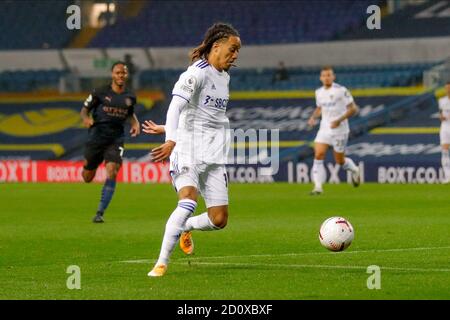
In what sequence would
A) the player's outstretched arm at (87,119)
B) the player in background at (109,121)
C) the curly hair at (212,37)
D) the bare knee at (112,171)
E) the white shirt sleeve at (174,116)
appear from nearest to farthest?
1. the white shirt sleeve at (174,116)
2. the curly hair at (212,37)
3. the bare knee at (112,171)
4. the player in background at (109,121)
5. the player's outstretched arm at (87,119)

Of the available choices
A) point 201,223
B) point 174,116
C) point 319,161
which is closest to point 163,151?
point 174,116

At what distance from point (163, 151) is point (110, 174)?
7643 mm

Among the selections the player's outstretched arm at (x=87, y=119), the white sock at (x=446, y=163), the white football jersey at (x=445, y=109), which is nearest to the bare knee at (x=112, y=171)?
the player's outstretched arm at (x=87, y=119)

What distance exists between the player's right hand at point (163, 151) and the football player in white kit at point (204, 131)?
0.99 ft

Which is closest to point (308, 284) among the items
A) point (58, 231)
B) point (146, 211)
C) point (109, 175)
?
point (58, 231)

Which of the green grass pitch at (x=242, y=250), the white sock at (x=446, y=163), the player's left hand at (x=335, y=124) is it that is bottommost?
the green grass pitch at (x=242, y=250)

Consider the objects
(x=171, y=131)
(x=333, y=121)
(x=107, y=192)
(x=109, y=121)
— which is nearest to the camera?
(x=171, y=131)

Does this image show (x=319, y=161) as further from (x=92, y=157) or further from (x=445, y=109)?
(x=92, y=157)

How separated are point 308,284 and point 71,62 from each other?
104ft

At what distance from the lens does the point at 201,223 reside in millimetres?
11148

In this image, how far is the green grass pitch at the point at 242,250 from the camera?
9.60 metres

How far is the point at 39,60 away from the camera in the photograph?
4194 cm

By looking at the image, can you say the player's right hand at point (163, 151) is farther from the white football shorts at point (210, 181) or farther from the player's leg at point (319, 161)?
the player's leg at point (319, 161)
